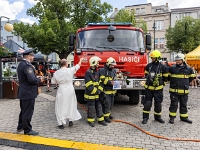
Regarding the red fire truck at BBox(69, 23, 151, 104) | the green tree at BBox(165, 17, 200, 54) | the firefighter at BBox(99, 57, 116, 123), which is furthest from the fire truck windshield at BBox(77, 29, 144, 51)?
the green tree at BBox(165, 17, 200, 54)

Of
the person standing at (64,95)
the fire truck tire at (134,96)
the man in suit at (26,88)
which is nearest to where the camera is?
the man in suit at (26,88)

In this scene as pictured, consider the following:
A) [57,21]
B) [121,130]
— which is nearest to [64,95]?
[121,130]

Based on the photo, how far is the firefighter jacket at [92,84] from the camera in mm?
5184

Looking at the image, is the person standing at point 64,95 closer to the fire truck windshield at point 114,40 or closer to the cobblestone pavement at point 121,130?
the cobblestone pavement at point 121,130

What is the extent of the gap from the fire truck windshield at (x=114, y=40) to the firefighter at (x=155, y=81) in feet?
3.60

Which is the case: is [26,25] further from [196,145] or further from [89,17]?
[196,145]

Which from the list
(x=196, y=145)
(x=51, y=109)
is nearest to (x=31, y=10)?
(x=51, y=109)

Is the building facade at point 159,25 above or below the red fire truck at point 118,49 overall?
above

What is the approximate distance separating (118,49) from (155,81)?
1594 mm

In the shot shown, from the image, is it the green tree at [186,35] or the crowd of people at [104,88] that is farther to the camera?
the green tree at [186,35]

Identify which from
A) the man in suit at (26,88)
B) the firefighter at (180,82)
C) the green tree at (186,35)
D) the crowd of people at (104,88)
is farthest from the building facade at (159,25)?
the man in suit at (26,88)

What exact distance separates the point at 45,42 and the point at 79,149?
17112 mm

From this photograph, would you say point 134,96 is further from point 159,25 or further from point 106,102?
point 159,25

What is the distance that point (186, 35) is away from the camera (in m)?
25.7
